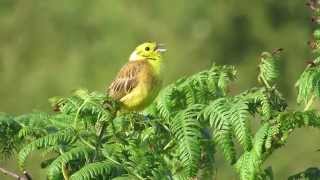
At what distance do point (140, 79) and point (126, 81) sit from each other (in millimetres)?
92

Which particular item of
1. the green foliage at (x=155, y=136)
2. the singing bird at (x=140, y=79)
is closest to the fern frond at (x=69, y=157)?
the green foliage at (x=155, y=136)

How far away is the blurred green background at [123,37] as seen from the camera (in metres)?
17.5

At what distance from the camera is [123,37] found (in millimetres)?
18094

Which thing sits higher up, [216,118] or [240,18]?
[240,18]

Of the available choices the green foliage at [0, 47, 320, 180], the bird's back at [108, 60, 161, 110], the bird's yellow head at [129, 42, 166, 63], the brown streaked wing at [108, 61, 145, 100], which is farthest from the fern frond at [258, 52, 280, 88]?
the bird's yellow head at [129, 42, 166, 63]

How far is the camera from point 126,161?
8.86 ft

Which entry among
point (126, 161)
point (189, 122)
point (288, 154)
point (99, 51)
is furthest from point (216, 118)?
point (99, 51)

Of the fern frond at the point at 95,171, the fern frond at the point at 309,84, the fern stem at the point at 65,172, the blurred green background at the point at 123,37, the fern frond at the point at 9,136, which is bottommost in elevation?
the fern frond at the point at 95,171

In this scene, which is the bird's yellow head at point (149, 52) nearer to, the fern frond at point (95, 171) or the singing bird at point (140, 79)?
the singing bird at point (140, 79)

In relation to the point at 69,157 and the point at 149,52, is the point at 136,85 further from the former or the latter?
→ the point at 69,157

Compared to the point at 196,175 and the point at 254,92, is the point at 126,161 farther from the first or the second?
the point at 254,92

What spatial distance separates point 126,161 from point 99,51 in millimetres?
15849

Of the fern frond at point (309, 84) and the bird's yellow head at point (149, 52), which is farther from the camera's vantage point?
the bird's yellow head at point (149, 52)

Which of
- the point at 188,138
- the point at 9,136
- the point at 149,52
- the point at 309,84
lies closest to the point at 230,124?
the point at 188,138
